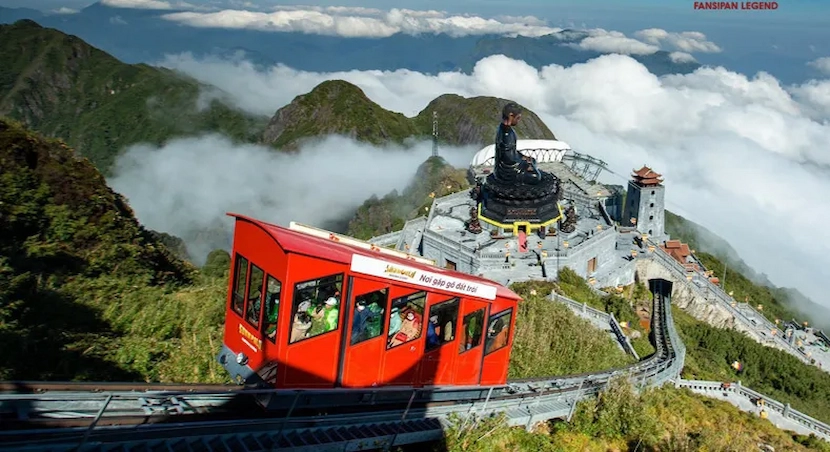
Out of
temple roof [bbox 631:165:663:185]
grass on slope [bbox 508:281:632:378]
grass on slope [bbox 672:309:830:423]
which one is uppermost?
temple roof [bbox 631:165:663:185]

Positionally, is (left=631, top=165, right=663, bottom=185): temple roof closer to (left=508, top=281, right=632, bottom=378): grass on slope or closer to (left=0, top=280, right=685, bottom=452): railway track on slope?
(left=508, top=281, right=632, bottom=378): grass on slope

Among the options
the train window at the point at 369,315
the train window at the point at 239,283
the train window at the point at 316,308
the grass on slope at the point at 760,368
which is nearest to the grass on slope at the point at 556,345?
the grass on slope at the point at 760,368

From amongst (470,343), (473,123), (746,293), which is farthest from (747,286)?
(473,123)

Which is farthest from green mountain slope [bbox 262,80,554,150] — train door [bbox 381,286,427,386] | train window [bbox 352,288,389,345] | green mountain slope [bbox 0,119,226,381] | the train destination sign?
train window [bbox 352,288,389,345]

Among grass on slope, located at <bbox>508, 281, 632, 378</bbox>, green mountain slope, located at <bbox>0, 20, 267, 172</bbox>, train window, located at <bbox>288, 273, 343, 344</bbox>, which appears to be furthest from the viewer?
green mountain slope, located at <bbox>0, 20, 267, 172</bbox>

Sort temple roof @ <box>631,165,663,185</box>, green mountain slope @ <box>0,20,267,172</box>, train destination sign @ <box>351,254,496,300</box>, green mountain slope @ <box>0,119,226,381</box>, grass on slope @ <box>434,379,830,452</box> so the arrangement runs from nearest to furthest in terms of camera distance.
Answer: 1. train destination sign @ <box>351,254,496,300</box>
2. grass on slope @ <box>434,379,830,452</box>
3. green mountain slope @ <box>0,119,226,381</box>
4. temple roof @ <box>631,165,663,185</box>
5. green mountain slope @ <box>0,20,267,172</box>

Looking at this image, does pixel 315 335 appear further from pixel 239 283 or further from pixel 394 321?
pixel 239 283

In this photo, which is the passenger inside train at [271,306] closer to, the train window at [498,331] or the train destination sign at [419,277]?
the train destination sign at [419,277]
